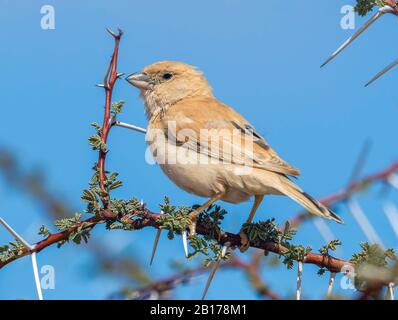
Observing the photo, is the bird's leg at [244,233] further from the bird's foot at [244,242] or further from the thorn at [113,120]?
the thorn at [113,120]

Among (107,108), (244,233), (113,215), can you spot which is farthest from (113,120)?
(244,233)

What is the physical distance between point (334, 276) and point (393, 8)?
131 centimetres

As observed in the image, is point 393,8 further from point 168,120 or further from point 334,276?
point 168,120

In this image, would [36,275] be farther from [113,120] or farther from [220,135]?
[220,135]

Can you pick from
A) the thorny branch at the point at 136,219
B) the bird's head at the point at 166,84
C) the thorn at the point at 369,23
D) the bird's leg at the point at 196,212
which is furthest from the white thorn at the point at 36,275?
the bird's head at the point at 166,84

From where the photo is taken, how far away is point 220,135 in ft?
16.9

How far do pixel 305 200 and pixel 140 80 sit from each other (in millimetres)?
2692

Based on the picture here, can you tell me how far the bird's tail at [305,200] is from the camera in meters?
3.84

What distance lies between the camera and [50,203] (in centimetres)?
431

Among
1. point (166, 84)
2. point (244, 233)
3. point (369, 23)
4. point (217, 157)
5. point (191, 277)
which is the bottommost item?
point (191, 277)

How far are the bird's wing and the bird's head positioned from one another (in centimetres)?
25

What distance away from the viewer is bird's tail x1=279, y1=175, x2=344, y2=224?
12.6 feet
